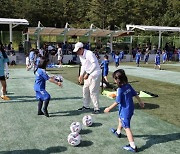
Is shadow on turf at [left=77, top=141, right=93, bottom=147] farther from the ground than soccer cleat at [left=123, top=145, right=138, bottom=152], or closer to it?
closer to it

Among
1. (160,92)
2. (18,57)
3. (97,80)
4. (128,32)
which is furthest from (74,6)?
(97,80)

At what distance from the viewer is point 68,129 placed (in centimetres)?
639

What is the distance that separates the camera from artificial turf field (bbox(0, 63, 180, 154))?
527 cm

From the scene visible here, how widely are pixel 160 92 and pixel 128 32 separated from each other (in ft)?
68.0

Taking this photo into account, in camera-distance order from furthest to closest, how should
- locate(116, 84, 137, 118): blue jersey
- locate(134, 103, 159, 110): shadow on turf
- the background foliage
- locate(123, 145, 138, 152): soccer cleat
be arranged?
the background foliage → locate(134, 103, 159, 110): shadow on turf → locate(116, 84, 137, 118): blue jersey → locate(123, 145, 138, 152): soccer cleat

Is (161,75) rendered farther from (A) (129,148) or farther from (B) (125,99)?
(A) (129,148)

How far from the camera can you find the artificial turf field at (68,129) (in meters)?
5.27

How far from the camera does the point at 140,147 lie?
533 cm

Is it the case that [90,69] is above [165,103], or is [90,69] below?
above

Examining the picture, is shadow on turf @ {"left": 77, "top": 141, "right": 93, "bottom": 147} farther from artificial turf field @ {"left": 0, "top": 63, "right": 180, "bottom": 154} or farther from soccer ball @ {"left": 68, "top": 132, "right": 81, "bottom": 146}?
soccer ball @ {"left": 68, "top": 132, "right": 81, "bottom": 146}

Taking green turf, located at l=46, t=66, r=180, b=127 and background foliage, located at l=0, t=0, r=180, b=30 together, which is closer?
green turf, located at l=46, t=66, r=180, b=127

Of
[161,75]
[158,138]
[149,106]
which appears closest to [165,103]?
[149,106]

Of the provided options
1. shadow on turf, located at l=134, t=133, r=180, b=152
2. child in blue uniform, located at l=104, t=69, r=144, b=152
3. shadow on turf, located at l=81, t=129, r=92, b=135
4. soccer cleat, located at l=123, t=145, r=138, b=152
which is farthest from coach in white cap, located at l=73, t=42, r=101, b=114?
soccer cleat, located at l=123, t=145, r=138, b=152

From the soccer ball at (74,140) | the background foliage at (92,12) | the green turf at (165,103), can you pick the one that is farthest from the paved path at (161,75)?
the background foliage at (92,12)
